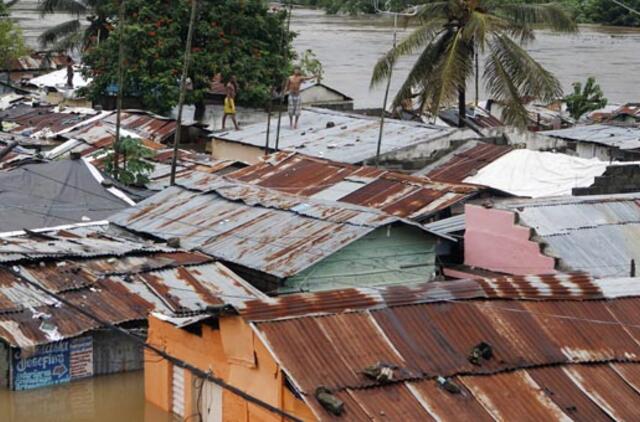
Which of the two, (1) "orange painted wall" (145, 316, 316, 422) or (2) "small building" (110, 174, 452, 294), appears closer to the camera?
(1) "orange painted wall" (145, 316, 316, 422)

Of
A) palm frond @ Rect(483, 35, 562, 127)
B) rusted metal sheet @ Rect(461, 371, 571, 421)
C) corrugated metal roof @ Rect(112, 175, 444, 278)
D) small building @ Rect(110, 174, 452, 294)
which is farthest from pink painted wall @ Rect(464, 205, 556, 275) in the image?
palm frond @ Rect(483, 35, 562, 127)

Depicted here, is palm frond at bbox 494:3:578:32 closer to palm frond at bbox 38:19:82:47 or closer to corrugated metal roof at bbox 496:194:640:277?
corrugated metal roof at bbox 496:194:640:277

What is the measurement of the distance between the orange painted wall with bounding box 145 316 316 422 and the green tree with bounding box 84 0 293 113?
13.8m

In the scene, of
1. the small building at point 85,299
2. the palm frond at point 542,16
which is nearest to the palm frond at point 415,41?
the palm frond at point 542,16

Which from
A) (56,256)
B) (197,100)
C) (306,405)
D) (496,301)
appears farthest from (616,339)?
(197,100)

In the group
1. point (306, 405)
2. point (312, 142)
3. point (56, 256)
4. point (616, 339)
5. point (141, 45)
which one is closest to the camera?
point (306, 405)

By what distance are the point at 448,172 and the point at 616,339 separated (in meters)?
8.37

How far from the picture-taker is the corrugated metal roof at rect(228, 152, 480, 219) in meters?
15.3

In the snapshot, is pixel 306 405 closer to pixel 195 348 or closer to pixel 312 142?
pixel 195 348

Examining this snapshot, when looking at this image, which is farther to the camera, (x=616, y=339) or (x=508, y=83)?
(x=508, y=83)

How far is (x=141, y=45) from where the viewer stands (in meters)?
24.5

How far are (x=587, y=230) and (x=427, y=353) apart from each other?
4.63 meters

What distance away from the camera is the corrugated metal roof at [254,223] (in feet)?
43.5

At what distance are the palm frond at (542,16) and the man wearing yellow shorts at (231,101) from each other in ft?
17.1
